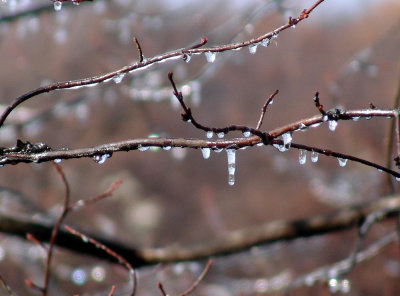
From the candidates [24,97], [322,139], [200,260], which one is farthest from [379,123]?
[24,97]

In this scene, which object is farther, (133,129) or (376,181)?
(133,129)

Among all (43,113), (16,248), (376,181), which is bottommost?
(16,248)

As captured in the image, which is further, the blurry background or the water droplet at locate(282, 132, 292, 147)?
the blurry background

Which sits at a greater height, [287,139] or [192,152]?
[287,139]

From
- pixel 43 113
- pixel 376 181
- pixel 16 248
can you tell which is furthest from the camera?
pixel 16 248

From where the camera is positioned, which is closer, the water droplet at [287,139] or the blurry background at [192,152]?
the water droplet at [287,139]

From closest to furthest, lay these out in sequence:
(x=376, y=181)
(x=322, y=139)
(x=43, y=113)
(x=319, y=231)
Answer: (x=319, y=231), (x=43, y=113), (x=376, y=181), (x=322, y=139)

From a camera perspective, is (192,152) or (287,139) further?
(192,152)

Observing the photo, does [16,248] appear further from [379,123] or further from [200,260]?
[379,123]

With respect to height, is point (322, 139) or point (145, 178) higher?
point (322, 139)

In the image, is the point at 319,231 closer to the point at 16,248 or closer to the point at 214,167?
the point at 16,248

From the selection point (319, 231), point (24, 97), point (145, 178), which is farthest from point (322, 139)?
point (24, 97)
